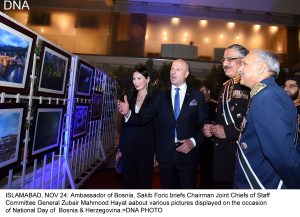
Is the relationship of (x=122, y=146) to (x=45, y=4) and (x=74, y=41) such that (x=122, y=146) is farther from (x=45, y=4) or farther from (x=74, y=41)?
(x=45, y=4)

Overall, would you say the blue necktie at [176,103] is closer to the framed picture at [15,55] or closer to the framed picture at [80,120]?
the framed picture at [15,55]

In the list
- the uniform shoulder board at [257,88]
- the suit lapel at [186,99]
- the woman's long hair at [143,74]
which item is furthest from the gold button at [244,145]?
the woman's long hair at [143,74]

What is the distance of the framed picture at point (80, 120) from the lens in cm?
296

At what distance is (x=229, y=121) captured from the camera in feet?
6.36

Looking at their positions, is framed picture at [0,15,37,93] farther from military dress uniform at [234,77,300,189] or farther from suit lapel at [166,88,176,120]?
military dress uniform at [234,77,300,189]

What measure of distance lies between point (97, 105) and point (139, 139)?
6.79 ft

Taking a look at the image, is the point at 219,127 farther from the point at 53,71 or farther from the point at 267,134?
the point at 53,71

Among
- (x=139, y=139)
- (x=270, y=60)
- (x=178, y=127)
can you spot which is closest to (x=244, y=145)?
(x=270, y=60)

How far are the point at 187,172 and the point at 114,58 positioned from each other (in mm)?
8791

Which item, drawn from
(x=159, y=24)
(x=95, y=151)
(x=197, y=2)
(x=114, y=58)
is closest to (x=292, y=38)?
(x=197, y=2)

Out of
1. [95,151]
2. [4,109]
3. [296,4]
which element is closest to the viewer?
[4,109]

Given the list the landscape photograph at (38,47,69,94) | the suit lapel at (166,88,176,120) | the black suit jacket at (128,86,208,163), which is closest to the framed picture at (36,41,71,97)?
the landscape photograph at (38,47,69,94)

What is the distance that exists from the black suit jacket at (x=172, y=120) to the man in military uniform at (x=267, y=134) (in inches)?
27.7

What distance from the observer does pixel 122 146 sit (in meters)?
2.33
